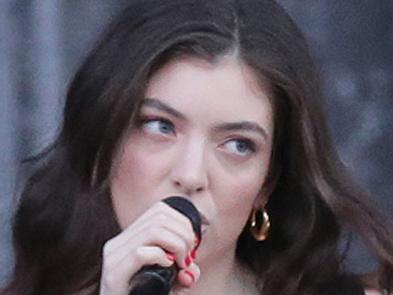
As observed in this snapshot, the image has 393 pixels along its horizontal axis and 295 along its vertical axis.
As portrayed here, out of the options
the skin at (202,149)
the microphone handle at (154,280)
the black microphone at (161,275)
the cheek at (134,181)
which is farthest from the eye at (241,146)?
the microphone handle at (154,280)

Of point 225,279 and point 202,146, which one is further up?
point 202,146

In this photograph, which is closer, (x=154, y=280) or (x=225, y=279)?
(x=154, y=280)

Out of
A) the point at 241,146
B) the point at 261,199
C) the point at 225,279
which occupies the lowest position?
the point at 225,279

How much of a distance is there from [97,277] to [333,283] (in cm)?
38

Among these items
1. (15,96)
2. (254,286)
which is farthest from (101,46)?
(15,96)

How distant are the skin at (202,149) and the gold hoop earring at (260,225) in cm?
11

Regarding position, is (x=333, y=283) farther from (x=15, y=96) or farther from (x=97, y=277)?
(x=15, y=96)

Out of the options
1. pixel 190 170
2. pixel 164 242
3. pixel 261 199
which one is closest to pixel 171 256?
pixel 164 242

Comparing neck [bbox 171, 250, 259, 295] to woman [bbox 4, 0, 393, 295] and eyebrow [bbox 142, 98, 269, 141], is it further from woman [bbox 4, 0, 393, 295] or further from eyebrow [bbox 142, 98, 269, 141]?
eyebrow [bbox 142, 98, 269, 141]

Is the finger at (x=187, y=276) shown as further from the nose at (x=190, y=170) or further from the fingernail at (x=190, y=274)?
the nose at (x=190, y=170)

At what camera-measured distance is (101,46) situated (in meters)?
2.57

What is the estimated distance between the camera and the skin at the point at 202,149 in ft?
7.86

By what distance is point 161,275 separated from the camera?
6.79ft

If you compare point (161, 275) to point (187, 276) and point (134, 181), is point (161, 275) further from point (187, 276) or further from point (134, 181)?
point (134, 181)
